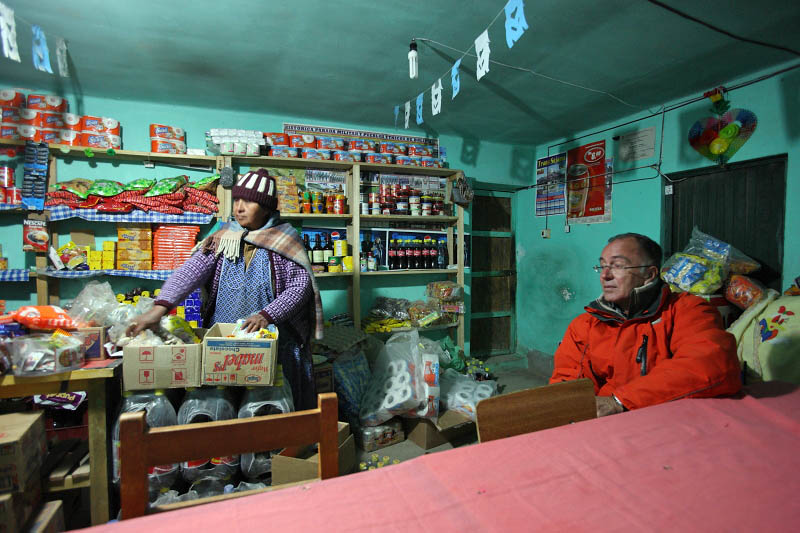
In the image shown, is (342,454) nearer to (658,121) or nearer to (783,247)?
(783,247)

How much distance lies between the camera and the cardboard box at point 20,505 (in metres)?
0.98

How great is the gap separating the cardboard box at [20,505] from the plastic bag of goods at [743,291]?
3.57 m

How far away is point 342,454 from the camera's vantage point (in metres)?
2.11

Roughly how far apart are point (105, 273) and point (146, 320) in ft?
5.42

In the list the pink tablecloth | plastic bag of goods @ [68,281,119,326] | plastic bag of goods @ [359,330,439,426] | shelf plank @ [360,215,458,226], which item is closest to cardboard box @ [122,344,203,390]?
plastic bag of goods @ [68,281,119,326]

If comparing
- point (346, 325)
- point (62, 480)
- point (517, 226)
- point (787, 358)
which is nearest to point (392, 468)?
point (62, 480)

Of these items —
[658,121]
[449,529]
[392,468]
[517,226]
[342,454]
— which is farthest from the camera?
[517,226]

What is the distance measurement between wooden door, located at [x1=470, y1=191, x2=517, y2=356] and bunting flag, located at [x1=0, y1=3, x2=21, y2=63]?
3779mm

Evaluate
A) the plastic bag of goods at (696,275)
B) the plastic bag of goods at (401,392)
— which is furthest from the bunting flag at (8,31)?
the plastic bag of goods at (696,275)

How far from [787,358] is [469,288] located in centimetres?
264

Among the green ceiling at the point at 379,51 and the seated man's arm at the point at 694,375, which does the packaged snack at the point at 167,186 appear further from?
the seated man's arm at the point at 694,375

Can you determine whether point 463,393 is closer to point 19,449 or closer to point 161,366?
point 161,366

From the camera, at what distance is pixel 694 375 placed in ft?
3.65

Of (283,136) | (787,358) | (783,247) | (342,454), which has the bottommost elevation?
(342,454)
